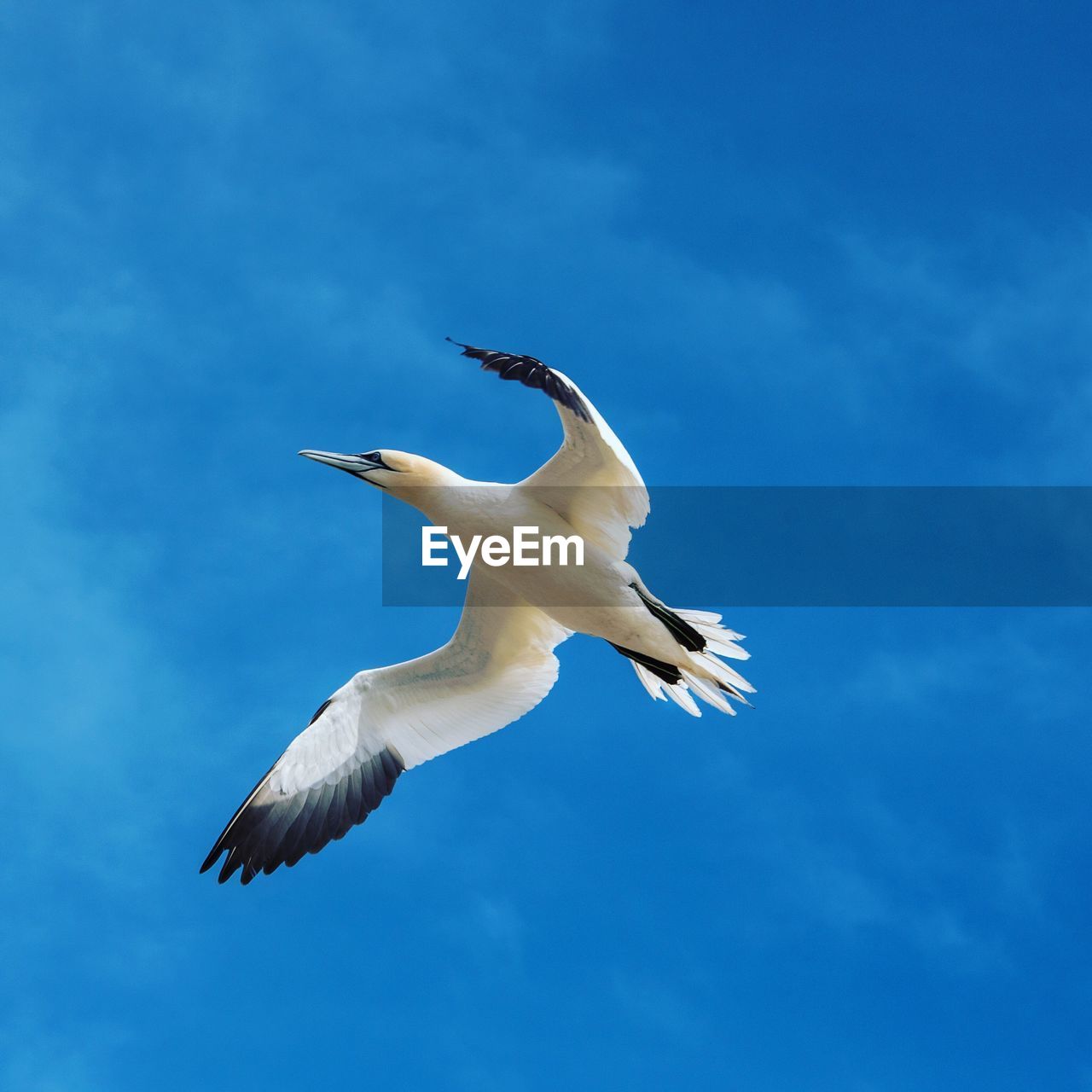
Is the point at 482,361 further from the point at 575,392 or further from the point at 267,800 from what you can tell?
the point at 267,800

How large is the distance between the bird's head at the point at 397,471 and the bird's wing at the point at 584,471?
0.75 metres

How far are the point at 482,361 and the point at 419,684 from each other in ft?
11.1

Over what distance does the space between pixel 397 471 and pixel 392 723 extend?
2.10 meters

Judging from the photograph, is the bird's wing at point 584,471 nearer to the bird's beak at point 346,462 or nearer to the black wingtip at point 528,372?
the black wingtip at point 528,372

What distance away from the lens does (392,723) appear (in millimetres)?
11711

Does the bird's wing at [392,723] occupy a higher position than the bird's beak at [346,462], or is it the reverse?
the bird's beak at [346,462]

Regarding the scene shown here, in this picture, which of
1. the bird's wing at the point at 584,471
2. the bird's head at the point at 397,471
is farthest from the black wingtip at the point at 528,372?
the bird's head at the point at 397,471

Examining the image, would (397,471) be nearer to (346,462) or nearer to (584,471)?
(346,462)

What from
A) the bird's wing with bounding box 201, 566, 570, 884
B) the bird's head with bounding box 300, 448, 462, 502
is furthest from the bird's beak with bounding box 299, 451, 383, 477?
the bird's wing with bounding box 201, 566, 570, 884

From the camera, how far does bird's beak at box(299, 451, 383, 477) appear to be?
11352mm

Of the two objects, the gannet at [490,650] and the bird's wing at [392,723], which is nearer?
the gannet at [490,650]

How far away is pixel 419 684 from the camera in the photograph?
38.5ft

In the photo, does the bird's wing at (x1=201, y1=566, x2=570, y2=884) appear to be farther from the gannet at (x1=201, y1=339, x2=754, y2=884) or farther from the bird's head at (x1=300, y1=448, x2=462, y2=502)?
the bird's head at (x1=300, y1=448, x2=462, y2=502)

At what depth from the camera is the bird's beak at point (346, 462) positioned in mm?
11352
